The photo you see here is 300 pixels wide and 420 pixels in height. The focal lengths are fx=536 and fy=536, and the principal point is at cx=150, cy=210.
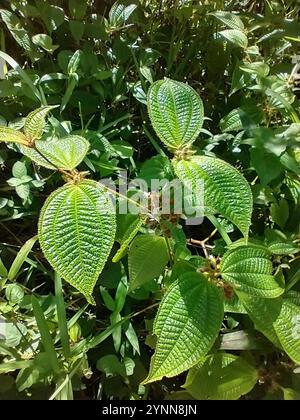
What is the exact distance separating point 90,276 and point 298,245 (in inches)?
12.6

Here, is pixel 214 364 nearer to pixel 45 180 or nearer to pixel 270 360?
Result: pixel 270 360

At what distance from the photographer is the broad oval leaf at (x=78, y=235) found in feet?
1.60

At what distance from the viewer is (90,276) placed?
0.49m

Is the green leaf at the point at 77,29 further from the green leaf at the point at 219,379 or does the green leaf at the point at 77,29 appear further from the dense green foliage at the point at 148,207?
the green leaf at the point at 219,379

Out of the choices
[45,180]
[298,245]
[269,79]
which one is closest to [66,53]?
[45,180]

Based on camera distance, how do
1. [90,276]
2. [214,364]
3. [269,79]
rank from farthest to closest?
[269,79] → [214,364] → [90,276]

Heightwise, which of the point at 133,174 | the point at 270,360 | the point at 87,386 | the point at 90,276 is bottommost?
the point at 87,386

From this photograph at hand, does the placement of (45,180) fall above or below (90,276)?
below

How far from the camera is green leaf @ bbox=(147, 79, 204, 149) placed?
0.57m

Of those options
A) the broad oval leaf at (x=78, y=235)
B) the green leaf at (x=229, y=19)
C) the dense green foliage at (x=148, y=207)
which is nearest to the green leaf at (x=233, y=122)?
the dense green foliage at (x=148, y=207)

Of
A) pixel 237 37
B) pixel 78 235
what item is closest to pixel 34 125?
pixel 78 235

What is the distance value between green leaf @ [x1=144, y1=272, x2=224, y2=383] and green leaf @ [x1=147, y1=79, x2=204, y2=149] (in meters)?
0.15

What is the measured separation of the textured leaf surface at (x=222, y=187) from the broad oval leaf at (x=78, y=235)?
9 cm

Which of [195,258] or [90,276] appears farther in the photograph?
[195,258]
